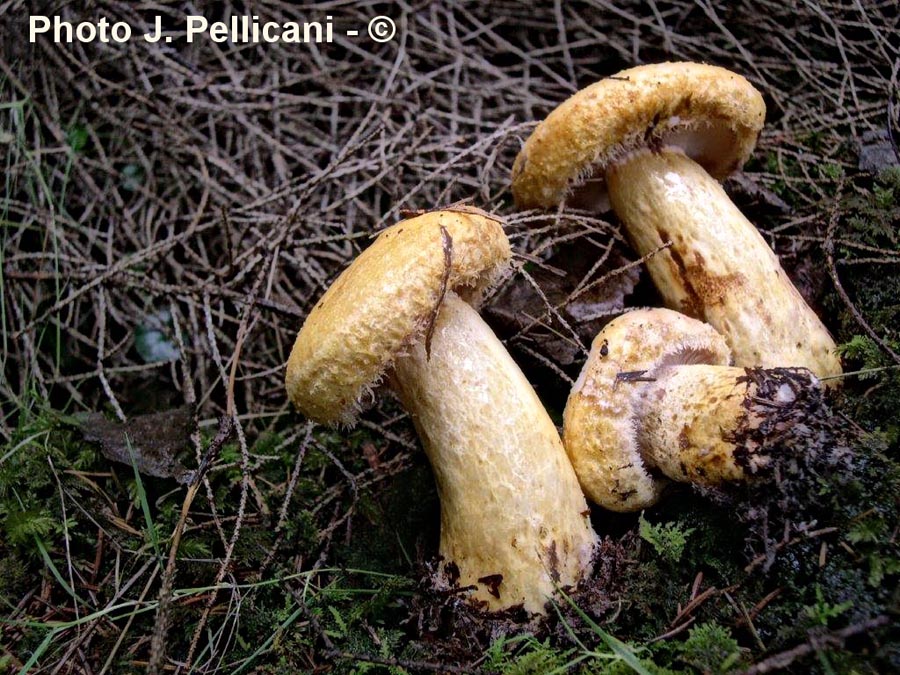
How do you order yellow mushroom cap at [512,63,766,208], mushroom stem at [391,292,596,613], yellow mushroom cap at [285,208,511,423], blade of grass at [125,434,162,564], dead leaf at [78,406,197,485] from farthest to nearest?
dead leaf at [78,406,197,485]
yellow mushroom cap at [512,63,766,208]
blade of grass at [125,434,162,564]
mushroom stem at [391,292,596,613]
yellow mushroom cap at [285,208,511,423]

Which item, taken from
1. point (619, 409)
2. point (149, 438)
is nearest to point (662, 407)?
point (619, 409)

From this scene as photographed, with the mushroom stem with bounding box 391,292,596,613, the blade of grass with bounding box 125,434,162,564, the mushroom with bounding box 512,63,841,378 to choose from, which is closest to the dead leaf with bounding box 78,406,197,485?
the blade of grass with bounding box 125,434,162,564

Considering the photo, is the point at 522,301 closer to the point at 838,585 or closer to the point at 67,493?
the point at 838,585

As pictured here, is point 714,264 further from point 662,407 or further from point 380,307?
point 380,307

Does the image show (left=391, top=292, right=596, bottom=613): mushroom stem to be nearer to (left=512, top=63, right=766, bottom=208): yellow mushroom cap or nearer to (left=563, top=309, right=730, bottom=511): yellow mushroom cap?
(left=563, top=309, right=730, bottom=511): yellow mushroom cap

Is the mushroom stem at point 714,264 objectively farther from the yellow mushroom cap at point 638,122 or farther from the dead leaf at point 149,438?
the dead leaf at point 149,438

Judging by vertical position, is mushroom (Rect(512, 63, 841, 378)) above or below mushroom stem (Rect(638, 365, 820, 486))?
above

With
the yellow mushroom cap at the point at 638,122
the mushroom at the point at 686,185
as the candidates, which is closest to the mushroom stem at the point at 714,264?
the mushroom at the point at 686,185
